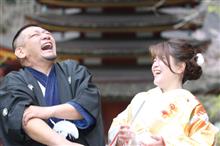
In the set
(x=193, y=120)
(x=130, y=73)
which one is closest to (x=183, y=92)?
(x=193, y=120)

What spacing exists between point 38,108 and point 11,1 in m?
23.9

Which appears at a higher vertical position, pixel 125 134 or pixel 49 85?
pixel 49 85

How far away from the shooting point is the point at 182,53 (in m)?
2.66

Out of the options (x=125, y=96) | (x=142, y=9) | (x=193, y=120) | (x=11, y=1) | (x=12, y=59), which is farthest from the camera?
(x=11, y=1)

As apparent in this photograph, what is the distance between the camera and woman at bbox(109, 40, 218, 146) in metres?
2.52

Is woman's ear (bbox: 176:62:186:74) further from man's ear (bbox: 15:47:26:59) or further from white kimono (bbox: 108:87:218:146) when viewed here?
man's ear (bbox: 15:47:26:59)

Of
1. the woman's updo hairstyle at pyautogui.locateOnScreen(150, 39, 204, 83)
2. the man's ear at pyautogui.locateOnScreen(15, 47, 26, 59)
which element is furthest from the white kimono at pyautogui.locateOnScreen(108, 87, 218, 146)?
the man's ear at pyautogui.locateOnScreen(15, 47, 26, 59)

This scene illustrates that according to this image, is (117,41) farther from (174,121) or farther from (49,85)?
(174,121)

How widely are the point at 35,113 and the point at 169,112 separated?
640mm

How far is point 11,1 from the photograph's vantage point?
84.7 feet

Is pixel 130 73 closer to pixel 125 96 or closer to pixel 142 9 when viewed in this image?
pixel 125 96

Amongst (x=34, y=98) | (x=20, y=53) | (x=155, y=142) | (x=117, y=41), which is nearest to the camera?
(x=155, y=142)

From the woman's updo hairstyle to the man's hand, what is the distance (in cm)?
61

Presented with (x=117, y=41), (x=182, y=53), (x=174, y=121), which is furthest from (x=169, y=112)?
(x=117, y=41)
